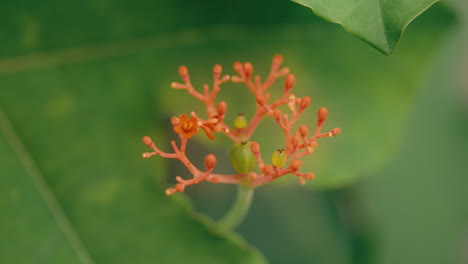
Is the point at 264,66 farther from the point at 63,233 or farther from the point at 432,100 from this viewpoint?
the point at 432,100

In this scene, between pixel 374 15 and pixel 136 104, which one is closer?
pixel 374 15

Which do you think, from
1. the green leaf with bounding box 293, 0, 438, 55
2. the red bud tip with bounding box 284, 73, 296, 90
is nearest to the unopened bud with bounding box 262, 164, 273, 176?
the red bud tip with bounding box 284, 73, 296, 90

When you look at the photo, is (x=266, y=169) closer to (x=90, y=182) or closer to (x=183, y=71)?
(x=183, y=71)

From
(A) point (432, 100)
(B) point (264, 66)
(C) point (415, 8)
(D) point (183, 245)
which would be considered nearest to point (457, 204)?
(A) point (432, 100)

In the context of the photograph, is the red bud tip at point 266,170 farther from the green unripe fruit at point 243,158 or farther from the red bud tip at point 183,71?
the red bud tip at point 183,71

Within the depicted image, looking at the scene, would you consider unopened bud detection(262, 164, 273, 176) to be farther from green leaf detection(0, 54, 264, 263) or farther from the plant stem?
green leaf detection(0, 54, 264, 263)

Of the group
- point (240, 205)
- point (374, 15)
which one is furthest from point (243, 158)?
point (374, 15)
